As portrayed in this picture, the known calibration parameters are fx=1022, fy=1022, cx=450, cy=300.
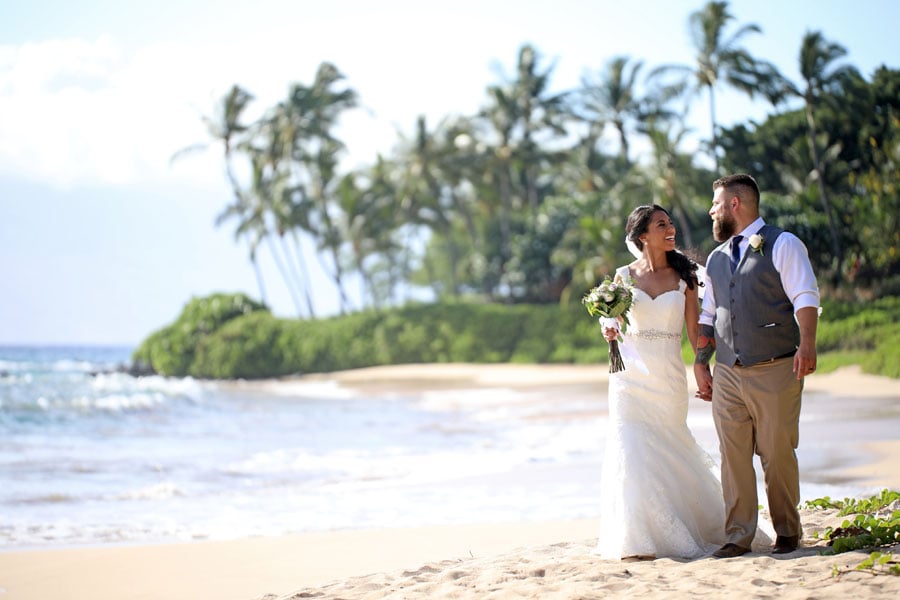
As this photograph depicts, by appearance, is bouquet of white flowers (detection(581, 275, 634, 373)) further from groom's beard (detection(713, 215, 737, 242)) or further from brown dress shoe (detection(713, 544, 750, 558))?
brown dress shoe (detection(713, 544, 750, 558))

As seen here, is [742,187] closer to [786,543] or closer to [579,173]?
[786,543]

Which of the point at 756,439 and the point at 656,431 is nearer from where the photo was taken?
the point at 756,439

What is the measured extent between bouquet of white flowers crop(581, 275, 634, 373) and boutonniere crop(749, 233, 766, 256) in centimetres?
75

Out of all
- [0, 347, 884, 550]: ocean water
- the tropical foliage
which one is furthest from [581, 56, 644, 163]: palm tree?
[0, 347, 884, 550]: ocean water

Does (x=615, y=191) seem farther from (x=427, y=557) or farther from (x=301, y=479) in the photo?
(x=427, y=557)

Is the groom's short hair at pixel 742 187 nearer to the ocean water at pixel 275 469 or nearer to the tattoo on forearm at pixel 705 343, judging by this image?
the tattoo on forearm at pixel 705 343

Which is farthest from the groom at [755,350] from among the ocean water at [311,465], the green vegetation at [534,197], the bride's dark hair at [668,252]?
the green vegetation at [534,197]

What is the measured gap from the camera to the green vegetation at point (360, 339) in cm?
3538

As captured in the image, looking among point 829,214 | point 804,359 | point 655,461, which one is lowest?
point 655,461

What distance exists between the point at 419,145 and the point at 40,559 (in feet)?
118

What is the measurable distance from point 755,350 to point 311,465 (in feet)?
26.7

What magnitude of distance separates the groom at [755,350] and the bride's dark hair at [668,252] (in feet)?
1.08

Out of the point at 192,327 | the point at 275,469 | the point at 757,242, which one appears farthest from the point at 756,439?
the point at 192,327

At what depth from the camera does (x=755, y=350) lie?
4.73 metres
